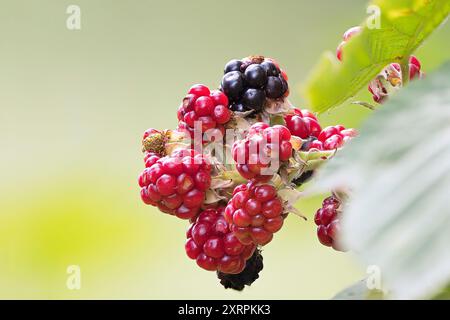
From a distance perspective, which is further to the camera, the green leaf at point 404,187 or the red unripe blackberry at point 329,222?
the red unripe blackberry at point 329,222

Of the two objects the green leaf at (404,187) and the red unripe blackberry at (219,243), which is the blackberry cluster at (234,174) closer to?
the red unripe blackberry at (219,243)

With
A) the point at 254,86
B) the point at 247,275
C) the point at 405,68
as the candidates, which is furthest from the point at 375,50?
the point at 247,275

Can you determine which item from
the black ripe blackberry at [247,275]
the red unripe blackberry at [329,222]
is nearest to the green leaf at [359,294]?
the red unripe blackberry at [329,222]

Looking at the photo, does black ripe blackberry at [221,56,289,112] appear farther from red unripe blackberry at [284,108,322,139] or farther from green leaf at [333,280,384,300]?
green leaf at [333,280,384,300]

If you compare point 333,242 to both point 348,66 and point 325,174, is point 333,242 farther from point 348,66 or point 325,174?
point 325,174

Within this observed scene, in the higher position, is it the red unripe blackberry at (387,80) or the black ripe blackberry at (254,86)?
the black ripe blackberry at (254,86)

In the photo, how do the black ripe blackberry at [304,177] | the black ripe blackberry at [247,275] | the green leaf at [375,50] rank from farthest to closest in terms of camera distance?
the black ripe blackberry at [247,275] → the black ripe blackberry at [304,177] → the green leaf at [375,50]

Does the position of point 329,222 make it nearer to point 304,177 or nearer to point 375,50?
point 304,177
